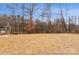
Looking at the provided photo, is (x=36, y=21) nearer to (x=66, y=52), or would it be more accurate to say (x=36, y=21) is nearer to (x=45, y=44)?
(x=45, y=44)

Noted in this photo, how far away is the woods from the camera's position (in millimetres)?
2217

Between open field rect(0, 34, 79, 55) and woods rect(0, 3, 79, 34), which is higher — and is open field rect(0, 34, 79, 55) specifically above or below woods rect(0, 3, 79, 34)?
below

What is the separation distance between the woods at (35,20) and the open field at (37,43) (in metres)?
0.06

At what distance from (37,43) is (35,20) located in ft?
0.81

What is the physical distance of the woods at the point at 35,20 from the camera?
87.3 inches

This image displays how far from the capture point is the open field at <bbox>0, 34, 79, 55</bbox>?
2.21 metres

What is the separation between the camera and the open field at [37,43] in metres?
2.21

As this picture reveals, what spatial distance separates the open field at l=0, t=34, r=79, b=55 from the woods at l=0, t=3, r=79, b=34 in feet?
0.21

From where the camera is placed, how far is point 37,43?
2221 millimetres

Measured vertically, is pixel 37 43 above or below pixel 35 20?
below

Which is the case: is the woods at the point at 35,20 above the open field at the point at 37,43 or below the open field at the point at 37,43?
above

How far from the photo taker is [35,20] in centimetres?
222
